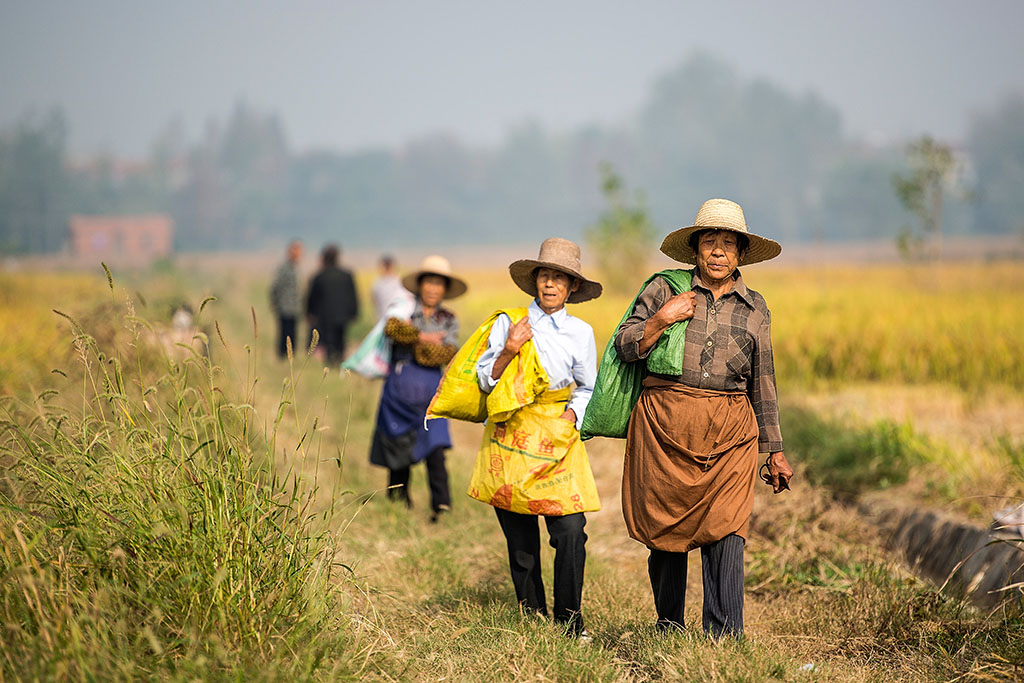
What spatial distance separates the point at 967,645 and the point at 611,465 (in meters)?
4.56

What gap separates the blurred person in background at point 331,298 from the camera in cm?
1284

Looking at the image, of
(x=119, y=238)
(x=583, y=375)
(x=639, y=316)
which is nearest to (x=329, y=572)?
(x=583, y=375)

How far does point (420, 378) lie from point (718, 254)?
2.87m

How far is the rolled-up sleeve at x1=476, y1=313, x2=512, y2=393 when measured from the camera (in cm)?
428

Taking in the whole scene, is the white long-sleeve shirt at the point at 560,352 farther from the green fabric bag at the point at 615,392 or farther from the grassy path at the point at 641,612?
the grassy path at the point at 641,612

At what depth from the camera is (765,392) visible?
391 centimetres

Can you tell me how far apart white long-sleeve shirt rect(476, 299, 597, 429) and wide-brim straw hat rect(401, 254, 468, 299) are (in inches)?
76.6

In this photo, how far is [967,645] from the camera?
3.85 metres

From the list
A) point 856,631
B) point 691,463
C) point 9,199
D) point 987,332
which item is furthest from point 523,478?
point 9,199

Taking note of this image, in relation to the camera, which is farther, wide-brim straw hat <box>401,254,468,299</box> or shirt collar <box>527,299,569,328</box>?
wide-brim straw hat <box>401,254,468,299</box>

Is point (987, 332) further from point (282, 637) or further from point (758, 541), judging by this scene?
point (282, 637)

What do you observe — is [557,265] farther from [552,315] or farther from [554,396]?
[554,396]

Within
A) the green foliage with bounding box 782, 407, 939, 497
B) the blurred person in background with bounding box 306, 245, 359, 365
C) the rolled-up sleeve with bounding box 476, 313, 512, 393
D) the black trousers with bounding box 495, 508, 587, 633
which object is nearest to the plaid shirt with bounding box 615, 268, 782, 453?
the rolled-up sleeve with bounding box 476, 313, 512, 393

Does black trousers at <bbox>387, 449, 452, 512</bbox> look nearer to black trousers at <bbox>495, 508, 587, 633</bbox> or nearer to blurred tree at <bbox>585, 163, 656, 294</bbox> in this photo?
black trousers at <bbox>495, 508, 587, 633</bbox>
